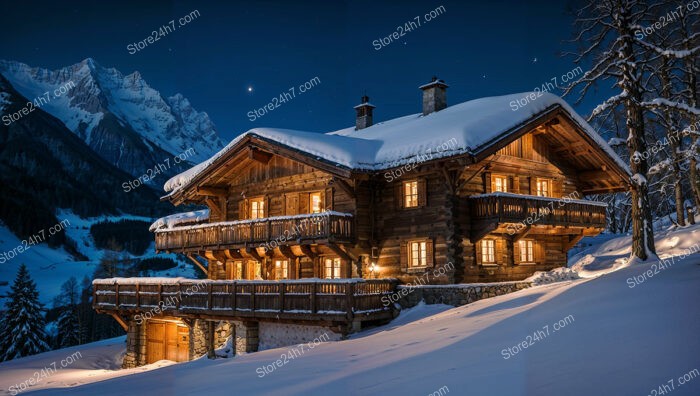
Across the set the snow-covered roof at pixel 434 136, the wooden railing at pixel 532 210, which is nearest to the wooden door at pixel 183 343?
the snow-covered roof at pixel 434 136

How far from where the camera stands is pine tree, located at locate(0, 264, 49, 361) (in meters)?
46.5

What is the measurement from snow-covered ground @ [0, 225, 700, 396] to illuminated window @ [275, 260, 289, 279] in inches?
390

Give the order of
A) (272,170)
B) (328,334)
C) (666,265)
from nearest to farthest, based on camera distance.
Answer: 1. (666,265)
2. (328,334)
3. (272,170)

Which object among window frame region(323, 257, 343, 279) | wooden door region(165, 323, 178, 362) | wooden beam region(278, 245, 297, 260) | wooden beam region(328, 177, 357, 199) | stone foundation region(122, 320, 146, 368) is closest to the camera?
wooden beam region(328, 177, 357, 199)

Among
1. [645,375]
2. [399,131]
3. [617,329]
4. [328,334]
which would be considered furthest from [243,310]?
[645,375]

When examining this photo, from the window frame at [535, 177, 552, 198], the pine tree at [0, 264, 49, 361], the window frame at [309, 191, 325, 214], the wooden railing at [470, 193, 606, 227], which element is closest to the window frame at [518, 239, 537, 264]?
the wooden railing at [470, 193, 606, 227]

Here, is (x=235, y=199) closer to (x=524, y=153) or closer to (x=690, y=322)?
(x=524, y=153)

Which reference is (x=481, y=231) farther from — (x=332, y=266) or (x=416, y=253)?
(x=332, y=266)

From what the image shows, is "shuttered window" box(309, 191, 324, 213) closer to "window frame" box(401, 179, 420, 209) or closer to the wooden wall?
the wooden wall

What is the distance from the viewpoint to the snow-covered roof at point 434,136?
21.3 metres

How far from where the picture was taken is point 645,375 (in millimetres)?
6621

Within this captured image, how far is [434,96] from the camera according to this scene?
28859mm

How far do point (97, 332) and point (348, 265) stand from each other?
55.1 metres

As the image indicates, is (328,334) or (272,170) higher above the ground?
(272,170)
